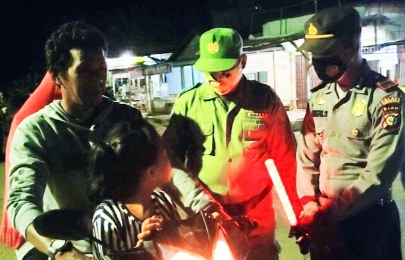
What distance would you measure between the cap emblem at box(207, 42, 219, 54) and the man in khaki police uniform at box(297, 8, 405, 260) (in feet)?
1.56

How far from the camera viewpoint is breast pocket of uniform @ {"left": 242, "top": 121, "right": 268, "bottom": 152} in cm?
286

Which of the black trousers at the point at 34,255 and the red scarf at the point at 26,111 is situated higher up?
the red scarf at the point at 26,111

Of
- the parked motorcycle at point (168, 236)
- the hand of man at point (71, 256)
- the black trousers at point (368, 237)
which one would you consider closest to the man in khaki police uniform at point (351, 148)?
the black trousers at point (368, 237)

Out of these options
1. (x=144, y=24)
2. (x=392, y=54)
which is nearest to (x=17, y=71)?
(x=144, y=24)

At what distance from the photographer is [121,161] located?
1789mm

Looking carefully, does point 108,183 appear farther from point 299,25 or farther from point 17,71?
point 17,71

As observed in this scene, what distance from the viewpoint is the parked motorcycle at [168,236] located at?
1641 millimetres

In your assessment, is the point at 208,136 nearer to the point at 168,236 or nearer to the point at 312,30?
the point at 312,30

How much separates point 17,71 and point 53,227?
68.9ft

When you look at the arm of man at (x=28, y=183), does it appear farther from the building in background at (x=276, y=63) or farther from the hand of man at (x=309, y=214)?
the building in background at (x=276, y=63)

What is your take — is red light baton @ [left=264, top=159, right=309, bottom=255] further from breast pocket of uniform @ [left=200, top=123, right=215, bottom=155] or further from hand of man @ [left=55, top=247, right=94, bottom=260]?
hand of man @ [left=55, top=247, right=94, bottom=260]

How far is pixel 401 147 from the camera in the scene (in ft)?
7.88

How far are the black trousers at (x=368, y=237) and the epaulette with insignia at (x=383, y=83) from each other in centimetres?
Answer: 57

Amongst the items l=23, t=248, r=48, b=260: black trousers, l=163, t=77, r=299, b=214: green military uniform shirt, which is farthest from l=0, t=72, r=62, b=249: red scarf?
l=163, t=77, r=299, b=214: green military uniform shirt
